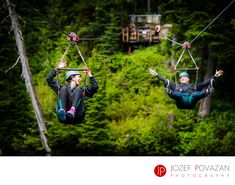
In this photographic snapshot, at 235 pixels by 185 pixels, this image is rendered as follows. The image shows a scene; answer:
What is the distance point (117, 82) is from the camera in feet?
27.3

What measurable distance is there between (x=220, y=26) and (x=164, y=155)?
2.00 meters

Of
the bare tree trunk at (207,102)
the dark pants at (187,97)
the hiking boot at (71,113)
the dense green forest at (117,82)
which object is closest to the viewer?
the hiking boot at (71,113)

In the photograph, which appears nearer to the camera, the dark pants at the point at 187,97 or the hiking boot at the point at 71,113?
the hiking boot at the point at 71,113

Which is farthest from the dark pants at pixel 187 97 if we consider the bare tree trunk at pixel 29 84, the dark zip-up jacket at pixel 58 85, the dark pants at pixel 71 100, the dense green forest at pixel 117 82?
the bare tree trunk at pixel 29 84

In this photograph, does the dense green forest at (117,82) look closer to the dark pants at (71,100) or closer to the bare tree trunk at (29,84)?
the bare tree trunk at (29,84)

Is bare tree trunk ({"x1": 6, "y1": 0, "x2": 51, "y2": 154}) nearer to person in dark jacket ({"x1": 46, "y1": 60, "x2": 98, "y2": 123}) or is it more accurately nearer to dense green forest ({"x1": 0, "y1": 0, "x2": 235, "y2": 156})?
dense green forest ({"x1": 0, "y1": 0, "x2": 235, "y2": 156})

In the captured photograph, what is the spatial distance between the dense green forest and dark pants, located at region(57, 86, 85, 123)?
1.62 meters
